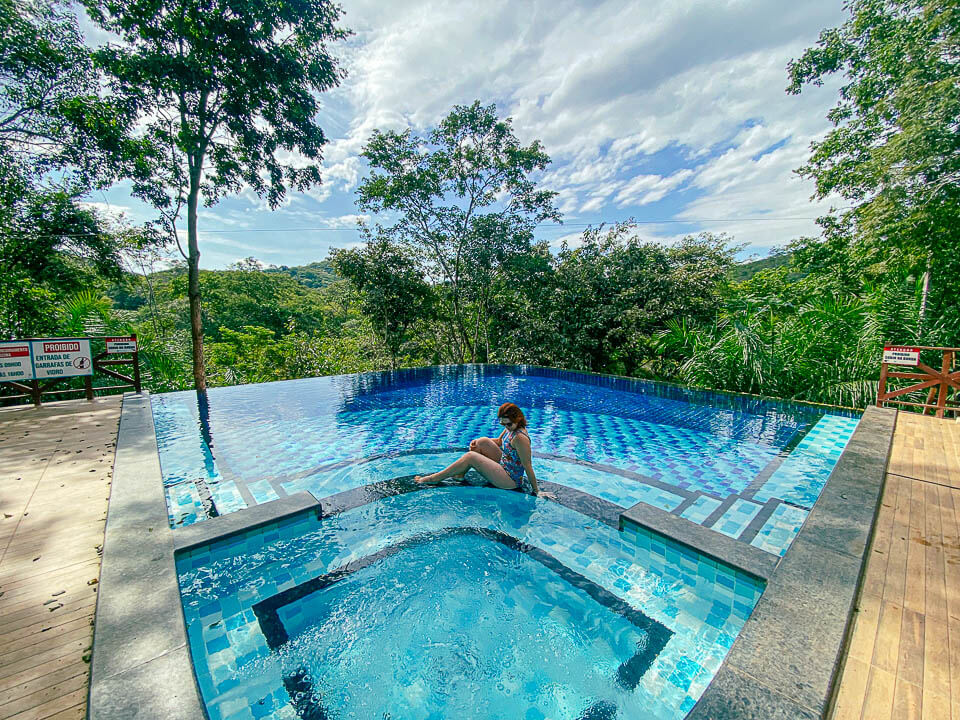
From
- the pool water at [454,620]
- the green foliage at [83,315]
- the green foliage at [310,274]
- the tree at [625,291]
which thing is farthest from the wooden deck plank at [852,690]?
the green foliage at [310,274]

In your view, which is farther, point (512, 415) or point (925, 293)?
point (925, 293)

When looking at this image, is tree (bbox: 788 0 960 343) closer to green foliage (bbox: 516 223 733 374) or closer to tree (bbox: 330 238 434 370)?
green foliage (bbox: 516 223 733 374)

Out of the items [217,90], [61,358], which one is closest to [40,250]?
[61,358]

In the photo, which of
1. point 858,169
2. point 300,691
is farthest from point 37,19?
point 858,169

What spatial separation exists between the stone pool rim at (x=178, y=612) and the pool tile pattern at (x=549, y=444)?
58 cm

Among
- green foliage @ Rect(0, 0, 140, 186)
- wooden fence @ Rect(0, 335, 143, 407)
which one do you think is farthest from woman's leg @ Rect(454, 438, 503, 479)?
green foliage @ Rect(0, 0, 140, 186)

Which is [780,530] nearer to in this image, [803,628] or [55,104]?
[803,628]

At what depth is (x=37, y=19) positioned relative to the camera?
6.40 metres

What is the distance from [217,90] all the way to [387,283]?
5156mm

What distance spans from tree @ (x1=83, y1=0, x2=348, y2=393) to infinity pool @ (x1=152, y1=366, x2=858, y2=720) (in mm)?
5619

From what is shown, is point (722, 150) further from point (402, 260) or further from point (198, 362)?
point (198, 362)

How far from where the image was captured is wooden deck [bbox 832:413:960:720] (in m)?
1.20

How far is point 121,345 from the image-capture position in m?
5.95

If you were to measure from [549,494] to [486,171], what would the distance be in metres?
9.98
